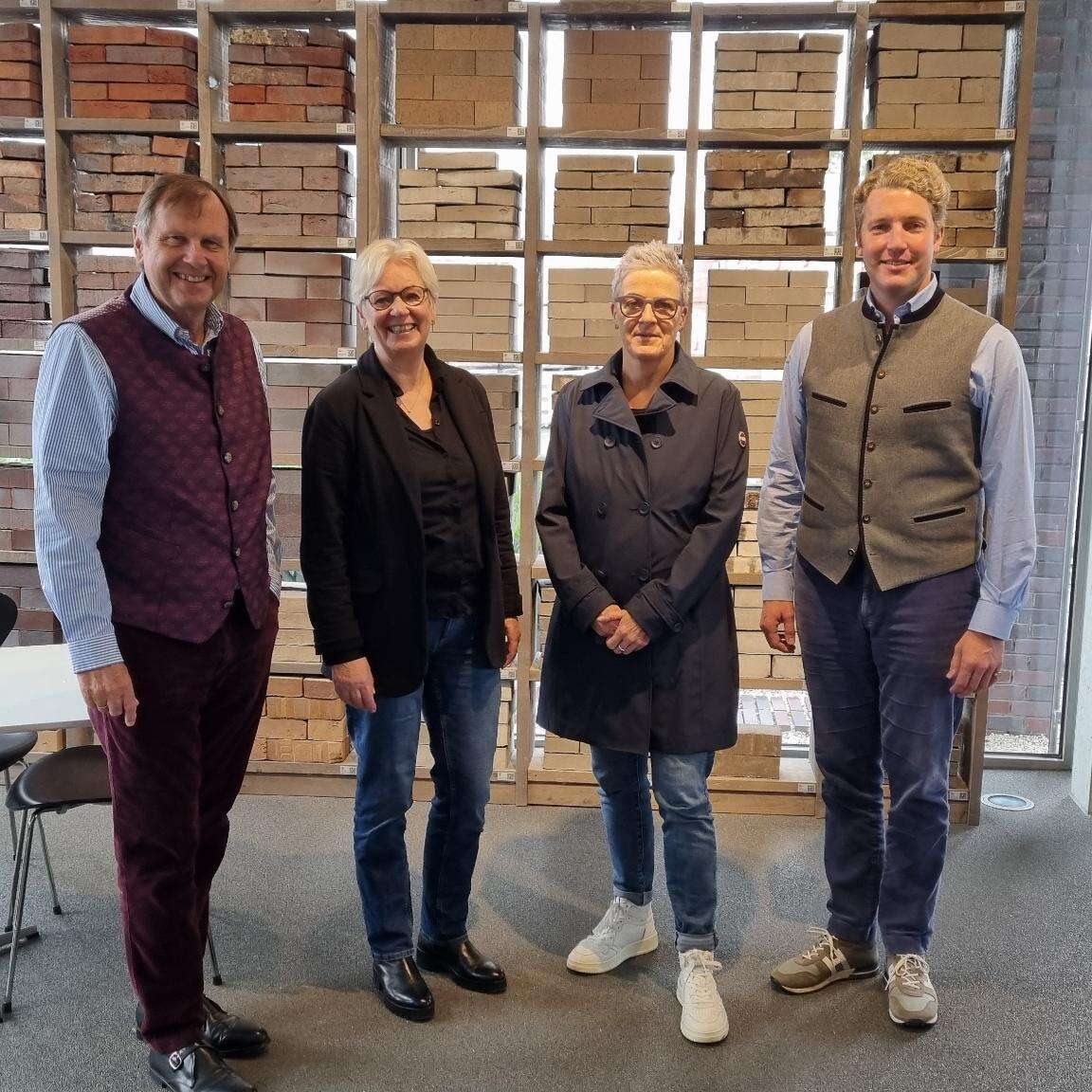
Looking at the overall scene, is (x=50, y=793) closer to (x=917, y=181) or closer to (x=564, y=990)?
(x=564, y=990)

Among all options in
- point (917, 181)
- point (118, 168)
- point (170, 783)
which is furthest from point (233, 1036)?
point (118, 168)

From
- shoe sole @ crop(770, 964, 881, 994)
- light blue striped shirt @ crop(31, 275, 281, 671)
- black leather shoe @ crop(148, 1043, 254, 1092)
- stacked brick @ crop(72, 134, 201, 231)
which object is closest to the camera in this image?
light blue striped shirt @ crop(31, 275, 281, 671)

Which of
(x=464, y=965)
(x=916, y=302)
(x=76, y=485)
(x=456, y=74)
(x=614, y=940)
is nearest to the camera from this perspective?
(x=76, y=485)

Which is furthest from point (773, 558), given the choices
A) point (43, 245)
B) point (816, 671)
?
point (43, 245)

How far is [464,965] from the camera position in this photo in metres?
2.60

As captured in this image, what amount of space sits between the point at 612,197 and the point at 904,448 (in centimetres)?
177

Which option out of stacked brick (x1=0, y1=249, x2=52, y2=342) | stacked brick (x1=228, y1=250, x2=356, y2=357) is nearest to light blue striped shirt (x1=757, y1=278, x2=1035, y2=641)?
stacked brick (x1=228, y1=250, x2=356, y2=357)

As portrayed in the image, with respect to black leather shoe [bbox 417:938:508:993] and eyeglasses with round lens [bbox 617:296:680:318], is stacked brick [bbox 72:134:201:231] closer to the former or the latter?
eyeglasses with round lens [bbox 617:296:680:318]

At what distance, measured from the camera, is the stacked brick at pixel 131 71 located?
3.71m

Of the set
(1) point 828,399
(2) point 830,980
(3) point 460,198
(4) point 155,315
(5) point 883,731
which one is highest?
(3) point 460,198

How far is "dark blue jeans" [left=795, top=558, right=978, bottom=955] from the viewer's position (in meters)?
2.37

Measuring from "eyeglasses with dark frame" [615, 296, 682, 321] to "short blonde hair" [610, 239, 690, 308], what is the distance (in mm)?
33

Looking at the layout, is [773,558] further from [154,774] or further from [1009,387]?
[154,774]

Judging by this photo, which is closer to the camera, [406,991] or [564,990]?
[406,991]
